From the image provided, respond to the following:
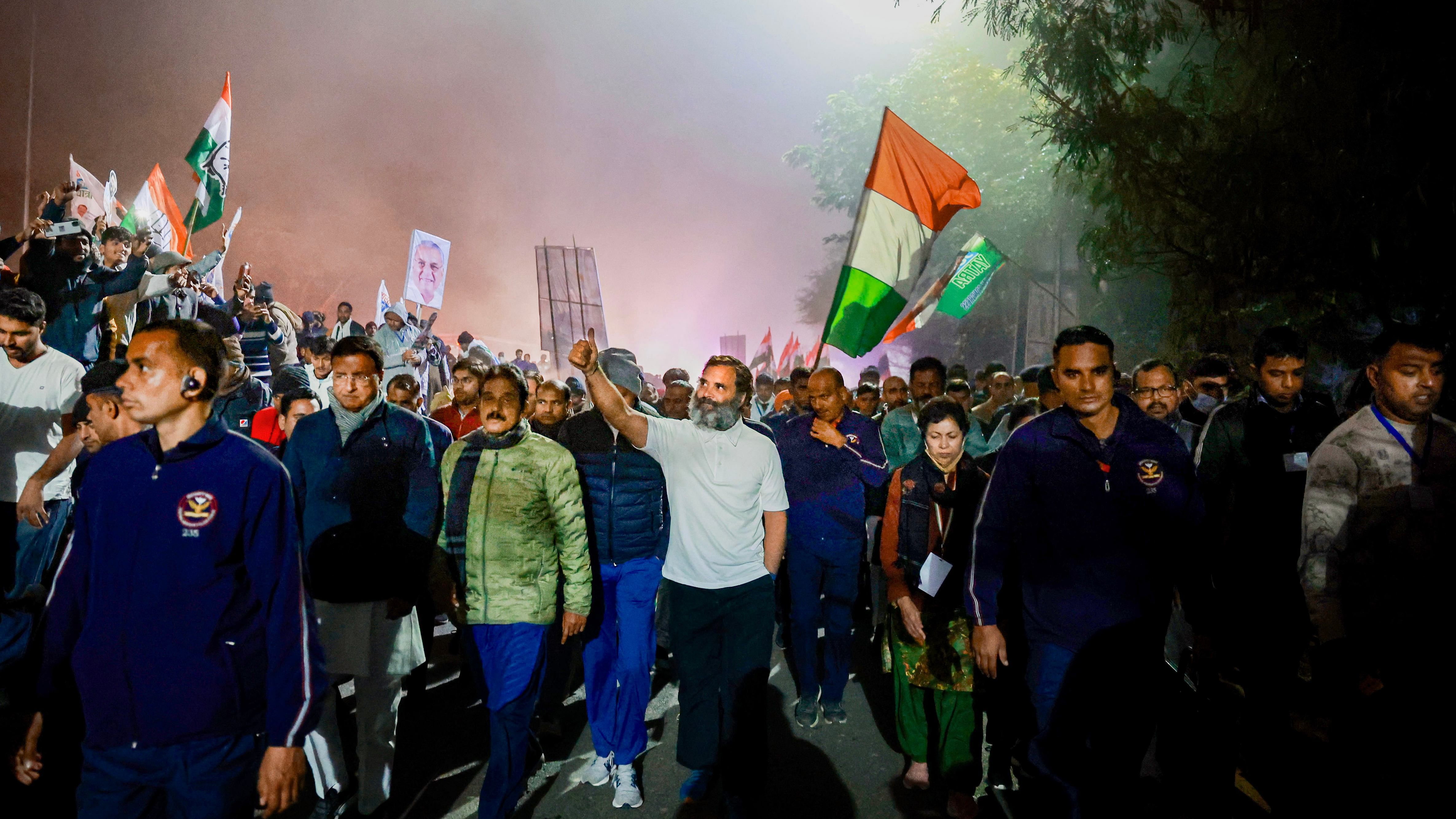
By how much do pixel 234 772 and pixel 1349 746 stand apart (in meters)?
4.86

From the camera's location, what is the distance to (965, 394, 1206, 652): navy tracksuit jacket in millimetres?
3463

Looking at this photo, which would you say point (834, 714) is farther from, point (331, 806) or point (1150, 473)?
point (331, 806)

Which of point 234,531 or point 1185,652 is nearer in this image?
point 234,531

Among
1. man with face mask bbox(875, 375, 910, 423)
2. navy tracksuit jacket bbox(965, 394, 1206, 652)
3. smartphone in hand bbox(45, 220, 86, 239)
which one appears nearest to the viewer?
navy tracksuit jacket bbox(965, 394, 1206, 652)

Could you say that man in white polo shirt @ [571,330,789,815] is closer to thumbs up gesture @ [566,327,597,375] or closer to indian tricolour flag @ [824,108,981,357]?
thumbs up gesture @ [566,327,597,375]

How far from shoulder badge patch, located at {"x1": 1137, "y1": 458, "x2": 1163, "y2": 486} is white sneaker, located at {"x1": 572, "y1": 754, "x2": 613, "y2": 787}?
3.21 meters

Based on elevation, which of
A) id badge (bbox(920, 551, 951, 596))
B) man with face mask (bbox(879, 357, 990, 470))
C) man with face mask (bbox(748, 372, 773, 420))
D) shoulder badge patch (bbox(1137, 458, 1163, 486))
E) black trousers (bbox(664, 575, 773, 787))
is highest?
man with face mask (bbox(748, 372, 773, 420))

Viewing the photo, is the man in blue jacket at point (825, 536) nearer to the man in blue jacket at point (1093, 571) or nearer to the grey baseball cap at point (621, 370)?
the grey baseball cap at point (621, 370)

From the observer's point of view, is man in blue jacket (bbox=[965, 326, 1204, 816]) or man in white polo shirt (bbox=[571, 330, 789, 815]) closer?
man in blue jacket (bbox=[965, 326, 1204, 816])

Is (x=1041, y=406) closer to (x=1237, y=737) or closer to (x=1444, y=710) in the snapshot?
(x=1237, y=737)

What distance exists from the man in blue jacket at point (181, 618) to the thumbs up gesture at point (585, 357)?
1394 millimetres

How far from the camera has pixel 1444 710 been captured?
350 cm

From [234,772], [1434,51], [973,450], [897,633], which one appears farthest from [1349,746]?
[1434,51]

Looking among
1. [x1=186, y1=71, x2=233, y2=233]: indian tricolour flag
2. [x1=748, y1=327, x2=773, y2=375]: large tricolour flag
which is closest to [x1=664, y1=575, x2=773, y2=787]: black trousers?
[x1=186, y1=71, x2=233, y2=233]: indian tricolour flag
